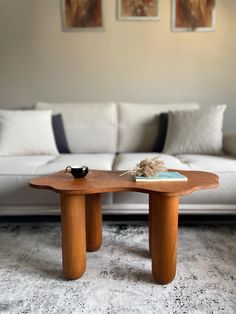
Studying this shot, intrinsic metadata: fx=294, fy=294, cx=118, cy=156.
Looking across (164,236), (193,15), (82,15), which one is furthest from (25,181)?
(193,15)

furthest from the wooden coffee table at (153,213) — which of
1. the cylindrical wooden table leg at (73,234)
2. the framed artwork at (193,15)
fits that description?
the framed artwork at (193,15)

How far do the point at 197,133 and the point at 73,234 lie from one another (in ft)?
4.64

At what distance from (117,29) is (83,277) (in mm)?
2300

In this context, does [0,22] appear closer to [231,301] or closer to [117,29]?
[117,29]

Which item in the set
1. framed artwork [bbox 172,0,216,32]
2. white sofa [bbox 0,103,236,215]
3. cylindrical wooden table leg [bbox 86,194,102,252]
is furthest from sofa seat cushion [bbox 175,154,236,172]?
framed artwork [bbox 172,0,216,32]

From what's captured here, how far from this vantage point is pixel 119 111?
2.66 metres

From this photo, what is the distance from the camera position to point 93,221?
5.51 feet

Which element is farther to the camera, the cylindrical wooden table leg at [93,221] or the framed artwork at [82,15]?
the framed artwork at [82,15]

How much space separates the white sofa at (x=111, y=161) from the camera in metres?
1.86

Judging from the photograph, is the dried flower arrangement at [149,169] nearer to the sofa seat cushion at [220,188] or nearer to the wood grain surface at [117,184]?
the wood grain surface at [117,184]

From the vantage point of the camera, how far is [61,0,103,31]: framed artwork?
2.79 meters

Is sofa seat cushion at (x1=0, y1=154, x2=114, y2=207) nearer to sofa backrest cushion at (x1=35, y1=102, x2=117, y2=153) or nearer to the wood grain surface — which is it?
the wood grain surface

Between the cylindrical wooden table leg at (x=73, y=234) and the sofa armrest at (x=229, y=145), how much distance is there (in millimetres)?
1413

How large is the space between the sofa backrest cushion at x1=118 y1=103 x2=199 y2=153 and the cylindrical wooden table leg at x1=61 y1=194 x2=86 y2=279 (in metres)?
1.30
